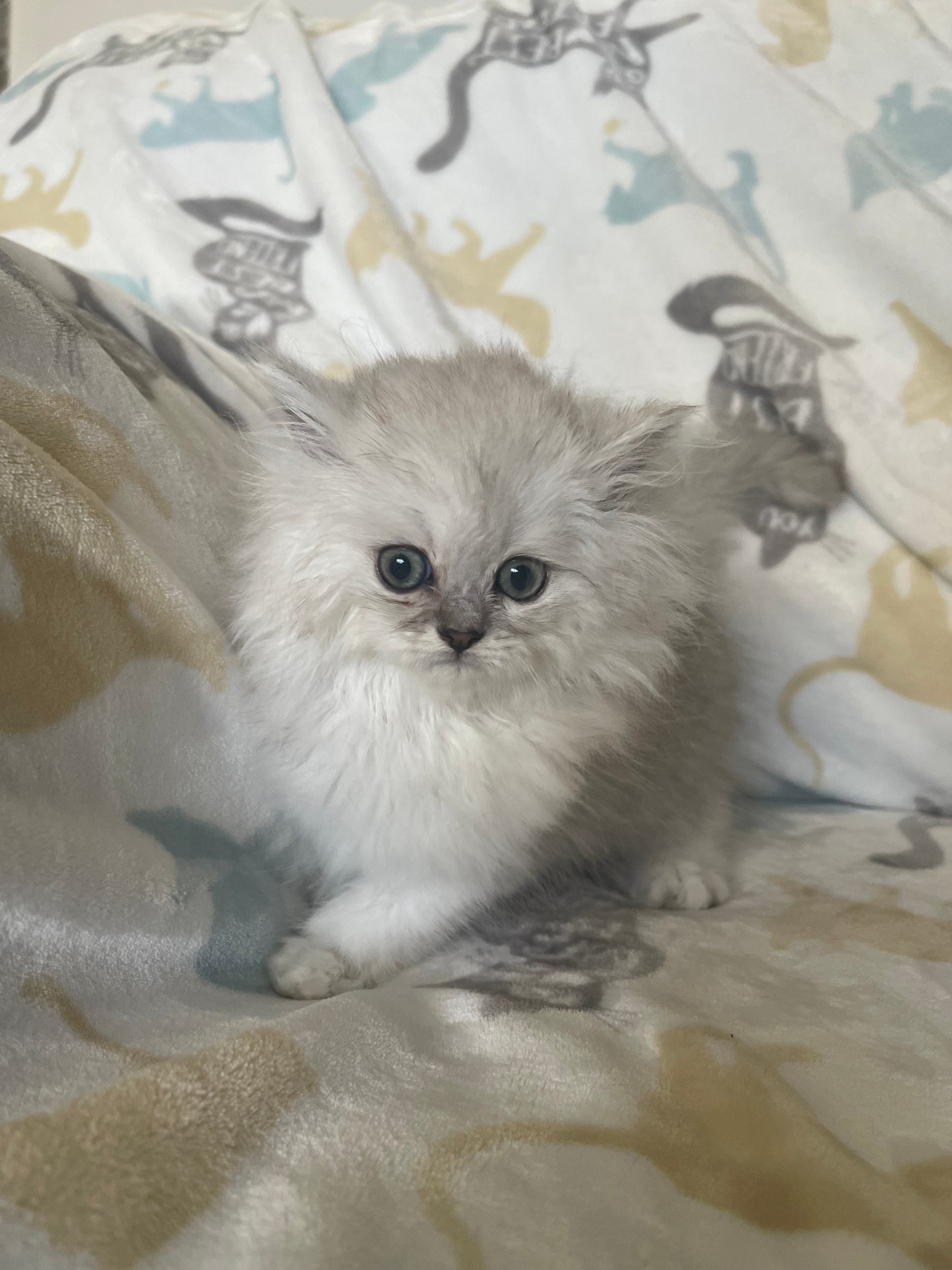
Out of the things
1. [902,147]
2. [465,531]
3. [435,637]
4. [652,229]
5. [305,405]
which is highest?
[902,147]

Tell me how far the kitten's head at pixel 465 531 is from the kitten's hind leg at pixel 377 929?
0.26 metres

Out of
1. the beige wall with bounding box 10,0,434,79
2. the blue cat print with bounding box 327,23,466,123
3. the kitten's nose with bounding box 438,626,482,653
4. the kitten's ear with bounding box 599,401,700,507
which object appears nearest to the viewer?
the kitten's nose with bounding box 438,626,482,653

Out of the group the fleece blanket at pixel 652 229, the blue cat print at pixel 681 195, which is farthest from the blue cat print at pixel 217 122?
the blue cat print at pixel 681 195

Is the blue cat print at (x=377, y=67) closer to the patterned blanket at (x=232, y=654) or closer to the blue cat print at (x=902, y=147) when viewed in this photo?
the patterned blanket at (x=232, y=654)

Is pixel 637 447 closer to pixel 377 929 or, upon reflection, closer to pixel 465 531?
pixel 465 531

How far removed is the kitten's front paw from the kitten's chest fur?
0.11 metres

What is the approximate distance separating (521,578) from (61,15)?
2471mm

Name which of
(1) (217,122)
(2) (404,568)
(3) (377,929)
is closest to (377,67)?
(1) (217,122)

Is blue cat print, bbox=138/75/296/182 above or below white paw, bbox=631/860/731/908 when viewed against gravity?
above

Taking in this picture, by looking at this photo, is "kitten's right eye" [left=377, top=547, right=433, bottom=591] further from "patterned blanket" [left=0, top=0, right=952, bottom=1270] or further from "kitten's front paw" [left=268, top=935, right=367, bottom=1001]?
"kitten's front paw" [left=268, top=935, right=367, bottom=1001]

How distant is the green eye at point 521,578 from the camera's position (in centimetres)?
91

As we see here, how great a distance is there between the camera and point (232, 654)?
973 mm

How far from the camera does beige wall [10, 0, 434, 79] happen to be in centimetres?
227

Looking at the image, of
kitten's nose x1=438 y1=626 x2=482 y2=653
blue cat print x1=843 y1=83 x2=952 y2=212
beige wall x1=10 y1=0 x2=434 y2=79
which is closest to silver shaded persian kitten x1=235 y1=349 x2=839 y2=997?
kitten's nose x1=438 y1=626 x2=482 y2=653
